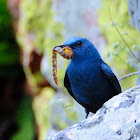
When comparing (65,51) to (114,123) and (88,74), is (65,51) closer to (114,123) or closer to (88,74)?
(88,74)

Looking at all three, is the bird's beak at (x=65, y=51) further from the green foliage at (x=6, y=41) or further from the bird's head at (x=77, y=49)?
the green foliage at (x=6, y=41)

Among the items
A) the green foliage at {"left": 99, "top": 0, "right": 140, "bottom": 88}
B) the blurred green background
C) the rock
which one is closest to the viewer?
the rock

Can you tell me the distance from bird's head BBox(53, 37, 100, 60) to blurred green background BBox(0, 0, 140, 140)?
917 mm

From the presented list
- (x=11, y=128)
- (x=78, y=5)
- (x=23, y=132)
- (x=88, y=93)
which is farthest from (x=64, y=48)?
(x=11, y=128)

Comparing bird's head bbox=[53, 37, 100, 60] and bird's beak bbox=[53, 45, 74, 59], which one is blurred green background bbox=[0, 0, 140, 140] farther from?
bird's beak bbox=[53, 45, 74, 59]

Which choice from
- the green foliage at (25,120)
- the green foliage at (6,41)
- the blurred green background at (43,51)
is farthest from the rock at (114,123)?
the green foliage at (6,41)

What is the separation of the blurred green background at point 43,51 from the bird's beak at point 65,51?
104cm

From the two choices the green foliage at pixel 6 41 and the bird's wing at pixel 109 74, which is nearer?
the bird's wing at pixel 109 74

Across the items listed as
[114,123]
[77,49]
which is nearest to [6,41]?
[77,49]

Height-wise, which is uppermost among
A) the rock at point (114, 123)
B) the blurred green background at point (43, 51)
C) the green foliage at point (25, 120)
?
the rock at point (114, 123)

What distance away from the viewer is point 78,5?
6.20 m

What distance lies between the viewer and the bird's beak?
3400 millimetres

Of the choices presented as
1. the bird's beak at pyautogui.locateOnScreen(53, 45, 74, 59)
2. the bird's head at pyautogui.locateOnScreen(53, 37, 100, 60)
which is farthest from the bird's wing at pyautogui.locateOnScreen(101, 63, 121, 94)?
the bird's beak at pyautogui.locateOnScreen(53, 45, 74, 59)

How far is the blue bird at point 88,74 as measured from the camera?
Result: 351cm
